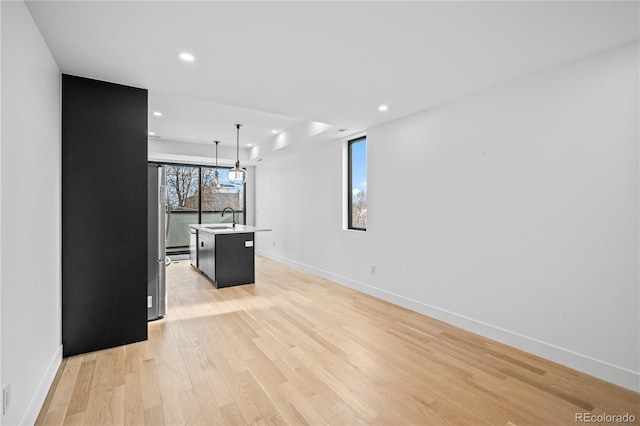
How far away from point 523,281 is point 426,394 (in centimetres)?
146

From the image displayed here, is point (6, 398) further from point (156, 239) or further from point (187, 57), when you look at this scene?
point (187, 57)

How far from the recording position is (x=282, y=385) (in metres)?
2.24

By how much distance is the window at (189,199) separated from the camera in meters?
7.75

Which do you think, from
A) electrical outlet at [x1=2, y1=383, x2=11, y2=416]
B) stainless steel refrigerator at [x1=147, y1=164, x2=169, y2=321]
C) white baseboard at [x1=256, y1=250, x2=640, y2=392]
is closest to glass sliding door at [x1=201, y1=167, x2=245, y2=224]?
stainless steel refrigerator at [x1=147, y1=164, x2=169, y2=321]

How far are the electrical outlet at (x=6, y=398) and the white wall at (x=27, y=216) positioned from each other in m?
0.03

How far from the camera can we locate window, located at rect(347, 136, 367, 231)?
16.2ft

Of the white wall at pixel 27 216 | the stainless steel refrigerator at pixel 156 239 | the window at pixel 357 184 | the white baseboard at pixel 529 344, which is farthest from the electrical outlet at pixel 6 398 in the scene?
the window at pixel 357 184

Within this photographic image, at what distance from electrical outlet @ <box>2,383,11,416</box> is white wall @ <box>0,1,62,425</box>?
3 centimetres

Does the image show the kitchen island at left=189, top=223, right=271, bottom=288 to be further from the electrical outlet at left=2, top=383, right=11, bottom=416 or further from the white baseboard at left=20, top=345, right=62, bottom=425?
the electrical outlet at left=2, top=383, right=11, bottom=416

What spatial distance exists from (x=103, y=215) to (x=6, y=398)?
5.23ft

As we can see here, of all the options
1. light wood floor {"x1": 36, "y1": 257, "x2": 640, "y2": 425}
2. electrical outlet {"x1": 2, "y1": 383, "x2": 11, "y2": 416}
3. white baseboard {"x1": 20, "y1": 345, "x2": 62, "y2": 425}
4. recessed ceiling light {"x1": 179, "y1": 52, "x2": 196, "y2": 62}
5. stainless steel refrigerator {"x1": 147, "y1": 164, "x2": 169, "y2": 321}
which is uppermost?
recessed ceiling light {"x1": 179, "y1": 52, "x2": 196, "y2": 62}

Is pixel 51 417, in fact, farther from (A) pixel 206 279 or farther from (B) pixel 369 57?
(A) pixel 206 279

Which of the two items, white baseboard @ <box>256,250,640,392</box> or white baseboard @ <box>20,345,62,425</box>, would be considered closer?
white baseboard @ <box>20,345,62,425</box>

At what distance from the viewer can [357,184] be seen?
5090 millimetres
